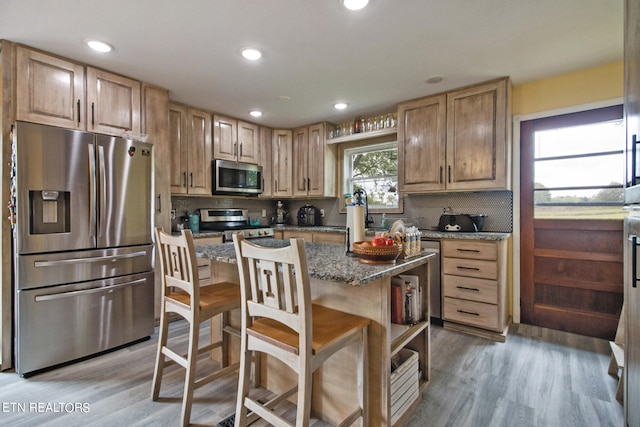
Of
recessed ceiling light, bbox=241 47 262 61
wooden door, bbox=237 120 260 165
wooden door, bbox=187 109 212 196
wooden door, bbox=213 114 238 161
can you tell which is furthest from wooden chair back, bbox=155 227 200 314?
wooden door, bbox=237 120 260 165

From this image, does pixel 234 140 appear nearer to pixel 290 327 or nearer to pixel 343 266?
pixel 343 266

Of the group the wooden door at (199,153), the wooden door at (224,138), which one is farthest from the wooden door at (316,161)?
the wooden door at (199,153)

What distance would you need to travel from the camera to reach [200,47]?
226 centimetres

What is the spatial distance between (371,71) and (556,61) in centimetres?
152

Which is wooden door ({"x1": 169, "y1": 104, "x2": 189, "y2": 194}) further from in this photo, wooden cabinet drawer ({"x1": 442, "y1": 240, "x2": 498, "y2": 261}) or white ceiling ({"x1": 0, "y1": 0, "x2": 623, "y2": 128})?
wooden cabinet drawer ({"x1": 442, "y1": 240, "x2": 498, "y2": 261})

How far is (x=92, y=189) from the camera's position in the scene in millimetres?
2314

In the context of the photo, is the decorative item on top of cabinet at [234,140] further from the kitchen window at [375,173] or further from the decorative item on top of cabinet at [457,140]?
the decorative item on top of cabinet at [457,140]

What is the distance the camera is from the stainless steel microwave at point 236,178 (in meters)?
3.76

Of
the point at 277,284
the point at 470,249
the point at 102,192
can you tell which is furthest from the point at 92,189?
the point at 470,249

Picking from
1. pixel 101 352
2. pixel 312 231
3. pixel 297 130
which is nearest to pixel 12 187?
pixel 101 352

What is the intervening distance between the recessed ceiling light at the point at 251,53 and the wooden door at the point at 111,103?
3.89 ft

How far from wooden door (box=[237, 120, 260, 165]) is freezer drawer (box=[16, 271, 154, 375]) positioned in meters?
2.07

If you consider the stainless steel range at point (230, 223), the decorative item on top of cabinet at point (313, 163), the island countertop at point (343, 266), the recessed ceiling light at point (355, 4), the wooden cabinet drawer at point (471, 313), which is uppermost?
the recessed ceiling light at point (355, 4)

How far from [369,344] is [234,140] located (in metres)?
3.35
